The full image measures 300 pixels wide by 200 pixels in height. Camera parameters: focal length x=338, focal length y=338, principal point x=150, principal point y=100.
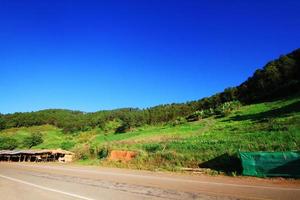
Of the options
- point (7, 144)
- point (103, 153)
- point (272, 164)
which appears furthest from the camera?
point (7, 144)

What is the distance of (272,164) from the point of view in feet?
68.3

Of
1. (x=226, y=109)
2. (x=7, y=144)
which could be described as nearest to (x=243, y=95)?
(x=226, y=109)

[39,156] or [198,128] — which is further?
[39,156]

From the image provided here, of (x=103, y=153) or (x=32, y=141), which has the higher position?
(x=32, y=141)

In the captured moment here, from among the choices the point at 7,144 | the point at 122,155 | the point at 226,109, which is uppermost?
the point at 226,109

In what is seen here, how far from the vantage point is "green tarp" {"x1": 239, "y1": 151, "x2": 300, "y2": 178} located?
1977 cm

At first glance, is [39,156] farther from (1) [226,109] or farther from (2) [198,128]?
(1) [226,109]

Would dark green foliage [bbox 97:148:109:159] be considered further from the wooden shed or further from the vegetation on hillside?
the wooden shed

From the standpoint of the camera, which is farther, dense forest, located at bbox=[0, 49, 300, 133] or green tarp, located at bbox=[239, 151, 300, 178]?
dense forest, located at bbox=[0, 49, 300, 133]

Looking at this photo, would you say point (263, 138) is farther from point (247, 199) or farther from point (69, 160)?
point (69, 160)

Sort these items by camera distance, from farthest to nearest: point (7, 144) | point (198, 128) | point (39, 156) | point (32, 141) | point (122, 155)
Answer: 1. point (32, 141)
2. point (7, 144)
3. point (39, 156)
4. point (198, 128)
5. point (122, 155)

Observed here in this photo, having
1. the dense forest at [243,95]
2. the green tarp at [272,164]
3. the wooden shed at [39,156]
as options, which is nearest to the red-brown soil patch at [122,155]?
the wooden shed at [39,156]

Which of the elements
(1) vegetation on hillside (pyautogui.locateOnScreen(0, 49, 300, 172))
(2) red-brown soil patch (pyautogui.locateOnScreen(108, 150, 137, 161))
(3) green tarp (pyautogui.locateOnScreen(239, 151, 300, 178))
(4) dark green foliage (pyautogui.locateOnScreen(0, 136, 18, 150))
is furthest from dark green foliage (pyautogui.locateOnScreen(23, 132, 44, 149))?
(3) green tarp (pyautogui.locateOnScreen(239, 151, 300, 178))

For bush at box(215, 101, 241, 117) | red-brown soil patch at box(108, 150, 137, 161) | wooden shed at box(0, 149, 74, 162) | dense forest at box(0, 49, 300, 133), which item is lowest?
red-brown soil patch at box(108, 150, 137, 161)
